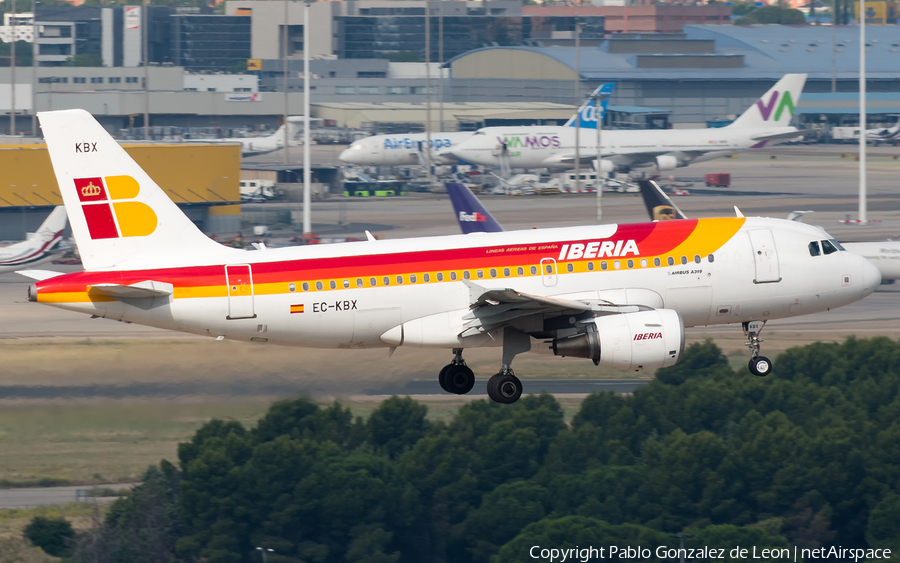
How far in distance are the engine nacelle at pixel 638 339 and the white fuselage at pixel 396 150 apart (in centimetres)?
13326

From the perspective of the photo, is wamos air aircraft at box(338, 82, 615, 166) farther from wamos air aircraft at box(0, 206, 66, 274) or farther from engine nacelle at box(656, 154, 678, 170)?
wamos air aircraft at box(0, 206, 66, 274)

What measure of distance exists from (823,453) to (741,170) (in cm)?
9552

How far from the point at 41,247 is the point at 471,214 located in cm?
4598

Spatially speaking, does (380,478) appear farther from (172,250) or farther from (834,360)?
(172,250)

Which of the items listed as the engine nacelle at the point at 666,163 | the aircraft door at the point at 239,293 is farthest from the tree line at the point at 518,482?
the engine nacelle at the point at 666,163

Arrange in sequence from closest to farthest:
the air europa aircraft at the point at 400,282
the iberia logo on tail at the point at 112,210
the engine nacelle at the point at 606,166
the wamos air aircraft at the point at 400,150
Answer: the air europa aircraft at the point at 400,282, the iberia logo on tail at the point at 112,210, the engine nacelle at the point at 606,166, the wamos air aircraft at the point at 400,150

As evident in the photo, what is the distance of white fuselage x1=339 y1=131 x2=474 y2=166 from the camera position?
16688cm

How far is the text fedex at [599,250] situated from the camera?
3516 cm

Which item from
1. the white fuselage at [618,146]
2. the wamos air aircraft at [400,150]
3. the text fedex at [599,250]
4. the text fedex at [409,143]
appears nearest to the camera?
the text fedex at [599,250]

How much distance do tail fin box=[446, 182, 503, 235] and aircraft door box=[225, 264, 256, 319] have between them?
2121 centimetres

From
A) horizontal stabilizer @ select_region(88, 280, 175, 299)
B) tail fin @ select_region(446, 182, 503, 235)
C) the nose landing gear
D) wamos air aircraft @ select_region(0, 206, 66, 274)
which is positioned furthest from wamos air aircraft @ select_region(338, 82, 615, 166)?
horizontal stabilizer @ select_region(88, 280, 175, 299)

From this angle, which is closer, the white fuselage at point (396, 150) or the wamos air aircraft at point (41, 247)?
the wamos air aircraft at point (41, 247)

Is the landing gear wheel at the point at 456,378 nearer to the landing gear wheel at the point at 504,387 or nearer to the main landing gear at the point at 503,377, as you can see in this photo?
the main landing gear at the point at 503,377

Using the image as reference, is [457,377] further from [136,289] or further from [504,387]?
[136,289]
